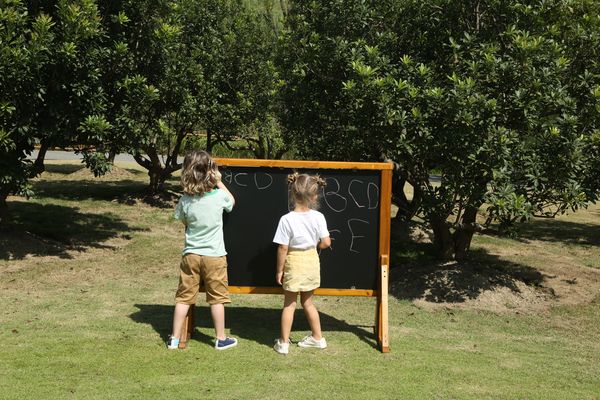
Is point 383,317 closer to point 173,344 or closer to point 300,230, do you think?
point 300,230

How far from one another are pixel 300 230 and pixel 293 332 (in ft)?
4.43

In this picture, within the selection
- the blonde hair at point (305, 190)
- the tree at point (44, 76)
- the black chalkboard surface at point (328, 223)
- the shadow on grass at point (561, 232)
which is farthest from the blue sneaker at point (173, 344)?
the shadow on grass at point (561, 232)

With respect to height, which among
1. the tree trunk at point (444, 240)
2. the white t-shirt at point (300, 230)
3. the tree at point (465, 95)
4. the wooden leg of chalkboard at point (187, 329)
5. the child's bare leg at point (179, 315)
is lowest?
the wooden leg of chalkboard at point (187, 329)

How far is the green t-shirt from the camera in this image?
19.1ft

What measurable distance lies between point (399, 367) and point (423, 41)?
193 inches

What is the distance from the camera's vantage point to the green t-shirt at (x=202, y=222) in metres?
5.82

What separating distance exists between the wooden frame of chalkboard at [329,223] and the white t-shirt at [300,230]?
2.08ft

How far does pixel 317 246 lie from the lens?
599 centimetres

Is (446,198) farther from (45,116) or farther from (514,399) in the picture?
(45,116)

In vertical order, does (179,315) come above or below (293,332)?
above

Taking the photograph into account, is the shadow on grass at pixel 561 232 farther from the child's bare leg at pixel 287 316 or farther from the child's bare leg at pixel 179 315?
the child's bare leg at pixel 179 315

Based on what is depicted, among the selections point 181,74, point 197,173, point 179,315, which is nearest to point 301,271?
point 179,315

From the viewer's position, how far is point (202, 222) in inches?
229

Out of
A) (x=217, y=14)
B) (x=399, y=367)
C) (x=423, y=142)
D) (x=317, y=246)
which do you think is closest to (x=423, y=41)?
(x=423, y=142)
